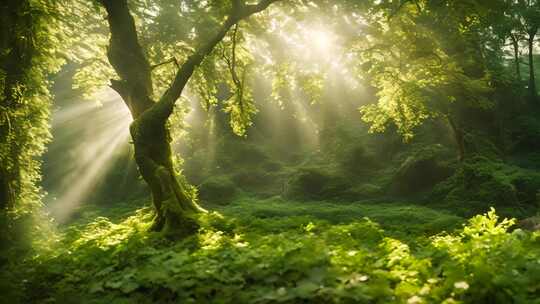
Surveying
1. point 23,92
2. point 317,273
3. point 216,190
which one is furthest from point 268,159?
point 317,273

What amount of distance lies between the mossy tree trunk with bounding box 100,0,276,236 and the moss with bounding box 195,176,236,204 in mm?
13397

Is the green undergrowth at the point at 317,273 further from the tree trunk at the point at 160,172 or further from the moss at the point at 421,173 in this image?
the moss at the point at 421,173

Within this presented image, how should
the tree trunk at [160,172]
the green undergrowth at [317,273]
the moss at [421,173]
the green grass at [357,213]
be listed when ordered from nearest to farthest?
1. the green undergrowth at [317,273]
2. the tree trunk at [160,172]
3. the green grass at [357,213]
4. the moss at [421,173]

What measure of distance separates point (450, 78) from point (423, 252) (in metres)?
14.4

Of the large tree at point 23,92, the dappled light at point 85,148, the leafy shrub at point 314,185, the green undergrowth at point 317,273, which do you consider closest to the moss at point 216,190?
the leafy shrub at point 314,185

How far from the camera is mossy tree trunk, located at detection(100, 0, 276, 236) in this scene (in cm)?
966

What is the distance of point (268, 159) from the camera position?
30453 millimetres

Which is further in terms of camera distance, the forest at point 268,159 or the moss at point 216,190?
the moss at point 216,190

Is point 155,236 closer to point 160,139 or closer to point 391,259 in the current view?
point 160,139

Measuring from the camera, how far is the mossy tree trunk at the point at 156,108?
31.7 feet

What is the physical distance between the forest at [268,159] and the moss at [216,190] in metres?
0.11

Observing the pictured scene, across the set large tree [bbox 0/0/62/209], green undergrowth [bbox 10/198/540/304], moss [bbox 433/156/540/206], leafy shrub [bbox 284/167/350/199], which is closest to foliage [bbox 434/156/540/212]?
moss [bbox 433/156/540/206]

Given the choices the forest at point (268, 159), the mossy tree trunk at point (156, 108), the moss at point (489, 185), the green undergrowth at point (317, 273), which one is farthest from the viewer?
the moss at point (489, 185)

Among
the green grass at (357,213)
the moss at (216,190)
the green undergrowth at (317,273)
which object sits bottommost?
the green grass at (357,213)
